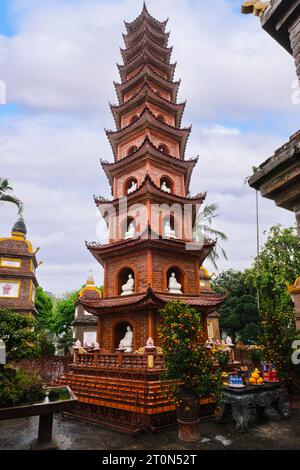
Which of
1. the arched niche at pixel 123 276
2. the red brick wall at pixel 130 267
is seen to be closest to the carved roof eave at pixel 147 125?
the red brick wall at pixel 130 267

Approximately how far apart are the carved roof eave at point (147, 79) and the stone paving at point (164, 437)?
17251 millimetres

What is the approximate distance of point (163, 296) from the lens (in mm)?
12148

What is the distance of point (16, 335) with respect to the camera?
7.09 m

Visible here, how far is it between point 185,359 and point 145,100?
14910mm

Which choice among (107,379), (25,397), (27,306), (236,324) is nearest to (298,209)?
(25,397)

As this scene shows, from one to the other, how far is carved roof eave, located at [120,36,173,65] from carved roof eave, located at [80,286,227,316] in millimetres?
15906

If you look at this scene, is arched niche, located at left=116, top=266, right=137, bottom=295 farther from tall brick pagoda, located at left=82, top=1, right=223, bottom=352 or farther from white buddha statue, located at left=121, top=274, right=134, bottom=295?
white buddha statue, located at left=121, top=274, right=134, bottom=295

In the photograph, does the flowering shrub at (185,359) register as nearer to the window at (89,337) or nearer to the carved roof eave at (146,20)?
the window at (89,337)

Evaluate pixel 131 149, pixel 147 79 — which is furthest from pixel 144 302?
pixel 147 79

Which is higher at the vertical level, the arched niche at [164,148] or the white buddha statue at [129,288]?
the arched niche at [164,148]

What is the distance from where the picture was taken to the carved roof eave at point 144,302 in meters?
11.4

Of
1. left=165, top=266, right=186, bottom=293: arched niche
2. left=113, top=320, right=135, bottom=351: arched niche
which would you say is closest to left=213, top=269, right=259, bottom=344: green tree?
left=165, top=266, right=186, bottom=293: arched niche
